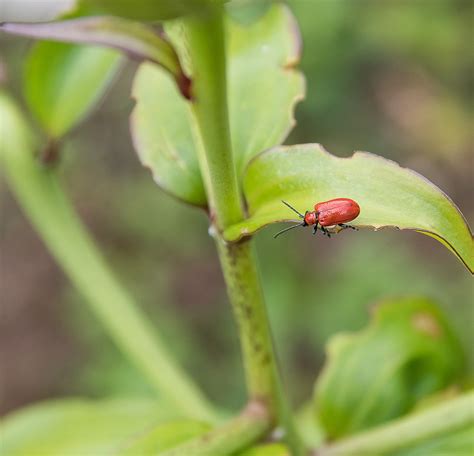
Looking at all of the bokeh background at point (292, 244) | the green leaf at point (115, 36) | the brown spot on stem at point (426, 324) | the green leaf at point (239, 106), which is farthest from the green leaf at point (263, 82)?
the bokeh background at point (292, 244)

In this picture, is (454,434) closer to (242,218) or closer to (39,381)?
(242,218)

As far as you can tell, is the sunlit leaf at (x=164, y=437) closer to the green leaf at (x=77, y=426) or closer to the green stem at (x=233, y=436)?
the green stem at (x=233, y=436)

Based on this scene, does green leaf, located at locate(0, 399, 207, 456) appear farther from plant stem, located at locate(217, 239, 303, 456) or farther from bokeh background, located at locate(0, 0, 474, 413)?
bokeh background, located at locate(0, 0, 474, 413)

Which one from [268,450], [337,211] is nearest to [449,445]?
[268,450]

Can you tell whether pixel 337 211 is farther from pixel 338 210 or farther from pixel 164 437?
pixel 164 437

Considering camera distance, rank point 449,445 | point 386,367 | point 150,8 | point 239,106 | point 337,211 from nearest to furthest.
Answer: point 150,8
point 337,211
point 239,106
point 449,445
point 386,367


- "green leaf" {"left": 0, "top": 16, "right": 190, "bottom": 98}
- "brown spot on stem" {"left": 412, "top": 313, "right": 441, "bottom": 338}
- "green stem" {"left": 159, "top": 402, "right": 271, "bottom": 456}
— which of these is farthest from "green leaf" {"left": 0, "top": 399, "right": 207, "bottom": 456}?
"green leaf" {"left": 0, "top": 16, "right": 190, "bottom": 98}

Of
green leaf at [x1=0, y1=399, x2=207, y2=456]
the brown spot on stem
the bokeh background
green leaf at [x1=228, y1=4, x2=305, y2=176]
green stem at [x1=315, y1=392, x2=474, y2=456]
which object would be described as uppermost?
green leaf at [x1=228, y1=4, x2=305, y2=176]
